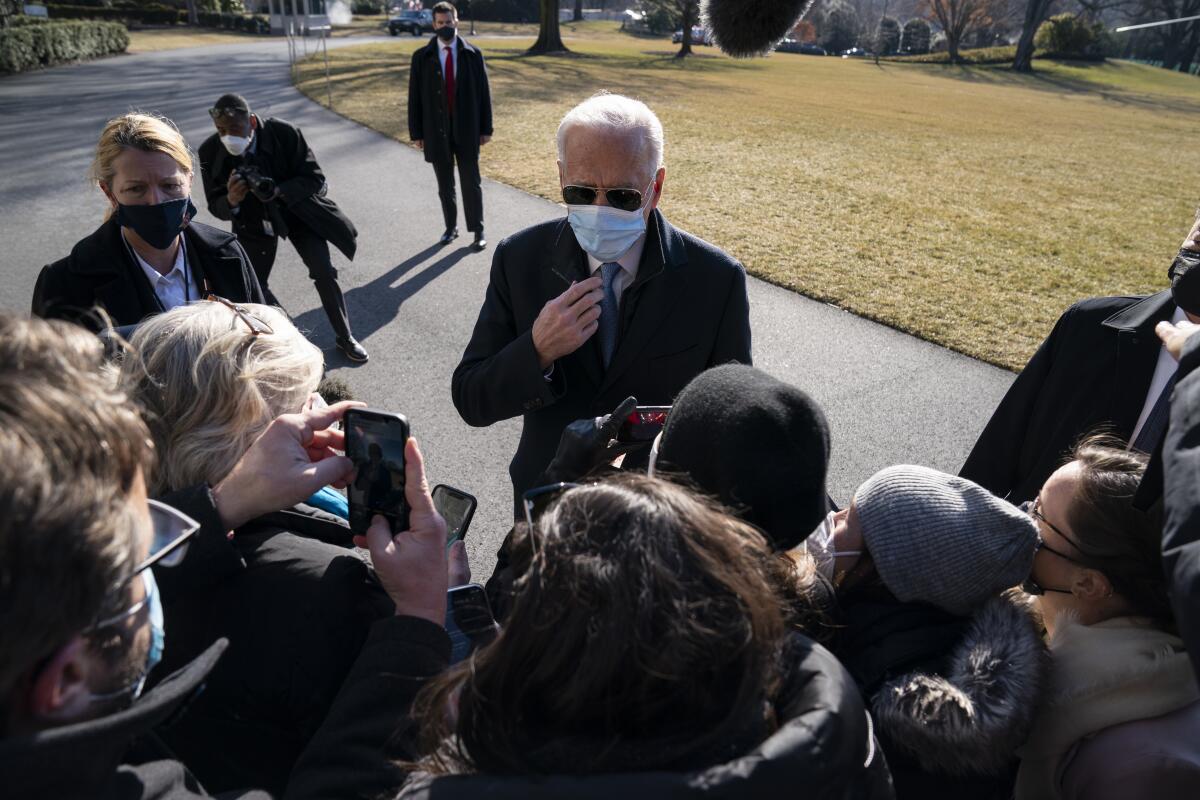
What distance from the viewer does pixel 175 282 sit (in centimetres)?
333

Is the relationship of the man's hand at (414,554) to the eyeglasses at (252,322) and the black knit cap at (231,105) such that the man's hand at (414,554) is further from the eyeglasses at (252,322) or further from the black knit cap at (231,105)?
the black knit cap at (231,105)

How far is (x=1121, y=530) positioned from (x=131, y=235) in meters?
3.52

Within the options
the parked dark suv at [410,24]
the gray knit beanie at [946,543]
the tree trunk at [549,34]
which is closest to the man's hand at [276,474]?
the gray knit beanie at [946,543]

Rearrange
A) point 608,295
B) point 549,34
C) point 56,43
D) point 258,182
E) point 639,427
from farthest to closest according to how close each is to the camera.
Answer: point 549,34 → point 56,43 → point 258,182 → point 608,295 → point 639,427

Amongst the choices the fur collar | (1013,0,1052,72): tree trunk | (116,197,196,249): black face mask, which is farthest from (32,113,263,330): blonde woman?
(1013,0,1052,72): tree trunk

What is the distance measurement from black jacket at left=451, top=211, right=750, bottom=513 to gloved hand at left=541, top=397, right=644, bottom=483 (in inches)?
20.6

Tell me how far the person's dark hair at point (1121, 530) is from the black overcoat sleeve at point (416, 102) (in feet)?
26.0

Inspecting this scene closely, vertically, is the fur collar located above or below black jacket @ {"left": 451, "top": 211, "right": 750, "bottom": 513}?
below

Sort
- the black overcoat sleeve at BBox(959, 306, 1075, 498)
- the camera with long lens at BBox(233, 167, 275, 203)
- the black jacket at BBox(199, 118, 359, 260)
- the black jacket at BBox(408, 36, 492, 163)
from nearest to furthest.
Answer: the black overcoat sleeve at BBox(959, 306, 1075, 498) < the camera with long lens at BBox(233, 167, 275, 203) < the black jacket at BBox(199, 118, 359, 260) < the black jacket at BBox(408, 36, 492, 163)

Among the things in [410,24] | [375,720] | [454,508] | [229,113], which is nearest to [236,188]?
[229,113]

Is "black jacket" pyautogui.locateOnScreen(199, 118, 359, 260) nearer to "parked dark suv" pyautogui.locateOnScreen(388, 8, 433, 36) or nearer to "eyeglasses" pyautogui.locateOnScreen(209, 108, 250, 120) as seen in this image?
"eyeglasses" pyautogui.locateOnScreen(209, 108, 250, 120)

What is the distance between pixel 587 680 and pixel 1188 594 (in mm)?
795

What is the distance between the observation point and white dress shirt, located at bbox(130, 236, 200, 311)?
325 centimetres

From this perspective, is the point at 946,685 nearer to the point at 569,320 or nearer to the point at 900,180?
the point at 569,320
